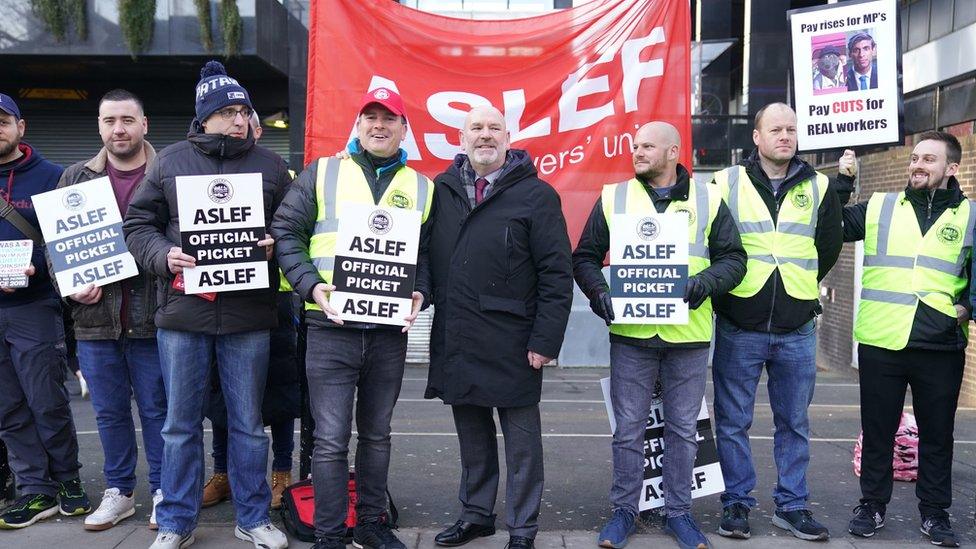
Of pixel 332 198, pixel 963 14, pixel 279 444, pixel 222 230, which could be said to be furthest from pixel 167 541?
pixel 963 14

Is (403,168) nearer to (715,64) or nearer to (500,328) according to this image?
(500,328)

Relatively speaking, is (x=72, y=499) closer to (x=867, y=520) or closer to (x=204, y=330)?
(x=204, y=330)

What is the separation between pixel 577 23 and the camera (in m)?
5.40

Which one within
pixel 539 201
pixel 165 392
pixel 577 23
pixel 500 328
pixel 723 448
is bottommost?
pixel 723 448

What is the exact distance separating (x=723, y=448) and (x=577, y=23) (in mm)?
2749

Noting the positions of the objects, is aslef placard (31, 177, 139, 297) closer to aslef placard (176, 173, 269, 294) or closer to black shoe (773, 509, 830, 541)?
aslef placard (176, 173, 269, 294)

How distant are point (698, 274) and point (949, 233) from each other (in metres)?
1.48

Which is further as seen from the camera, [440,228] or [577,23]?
[577,23]

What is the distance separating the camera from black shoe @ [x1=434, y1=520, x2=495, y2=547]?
4.52 m

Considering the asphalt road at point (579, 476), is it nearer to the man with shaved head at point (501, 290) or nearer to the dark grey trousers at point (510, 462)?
the dark grey trousers at point (510, 462)

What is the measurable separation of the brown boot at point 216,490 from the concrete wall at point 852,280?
8.23 meters

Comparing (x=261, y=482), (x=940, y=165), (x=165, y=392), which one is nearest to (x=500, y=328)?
(x=261, y=482)

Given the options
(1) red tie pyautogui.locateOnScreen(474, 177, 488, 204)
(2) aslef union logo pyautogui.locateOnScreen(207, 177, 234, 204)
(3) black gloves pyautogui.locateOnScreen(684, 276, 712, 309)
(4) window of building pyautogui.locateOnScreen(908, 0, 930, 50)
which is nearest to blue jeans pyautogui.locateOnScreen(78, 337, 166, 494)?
(2) aslef union logo pyautogui.locateOnScreen(207, 177, 234, 204)

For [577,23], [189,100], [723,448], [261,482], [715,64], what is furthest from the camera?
[189,100]
